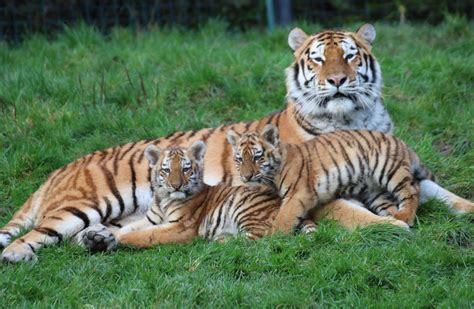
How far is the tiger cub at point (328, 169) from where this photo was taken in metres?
6.34

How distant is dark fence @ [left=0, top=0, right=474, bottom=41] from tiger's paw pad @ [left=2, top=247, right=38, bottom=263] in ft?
16.1

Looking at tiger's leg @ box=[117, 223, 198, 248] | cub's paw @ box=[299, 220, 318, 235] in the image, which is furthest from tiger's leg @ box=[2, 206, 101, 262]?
cub's paw @ box=[299, 220, 318, 235]

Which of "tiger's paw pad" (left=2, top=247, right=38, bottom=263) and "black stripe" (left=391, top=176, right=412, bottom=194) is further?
"black stripe" (left=391, top=176, right=412, bottom=194)

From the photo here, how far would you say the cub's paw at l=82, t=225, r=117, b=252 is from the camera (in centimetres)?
627

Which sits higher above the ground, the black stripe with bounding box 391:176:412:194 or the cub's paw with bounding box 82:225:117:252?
the black stripe with bounding box 391:176:412:194

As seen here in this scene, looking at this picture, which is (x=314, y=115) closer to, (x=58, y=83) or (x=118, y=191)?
(x=118, y=191)

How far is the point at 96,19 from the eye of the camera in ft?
36.4

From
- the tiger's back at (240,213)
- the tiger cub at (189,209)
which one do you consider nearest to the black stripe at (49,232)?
the tiger cub at (189,209)

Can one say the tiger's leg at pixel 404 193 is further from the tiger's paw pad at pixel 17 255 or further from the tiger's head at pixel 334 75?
the tiger's paw pad at pixel 17 255

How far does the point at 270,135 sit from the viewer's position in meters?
6.46

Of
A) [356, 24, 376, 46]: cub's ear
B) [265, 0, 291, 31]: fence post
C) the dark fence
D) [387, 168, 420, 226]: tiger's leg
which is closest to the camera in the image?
[387, 168, 420, 226]: tiger's leg

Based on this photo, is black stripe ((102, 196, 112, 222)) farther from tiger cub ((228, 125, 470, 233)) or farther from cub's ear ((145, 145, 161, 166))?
tiger cub ((228, 125, 470, 233))

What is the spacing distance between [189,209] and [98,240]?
61cm

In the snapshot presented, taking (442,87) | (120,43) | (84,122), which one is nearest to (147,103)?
(84,122)
